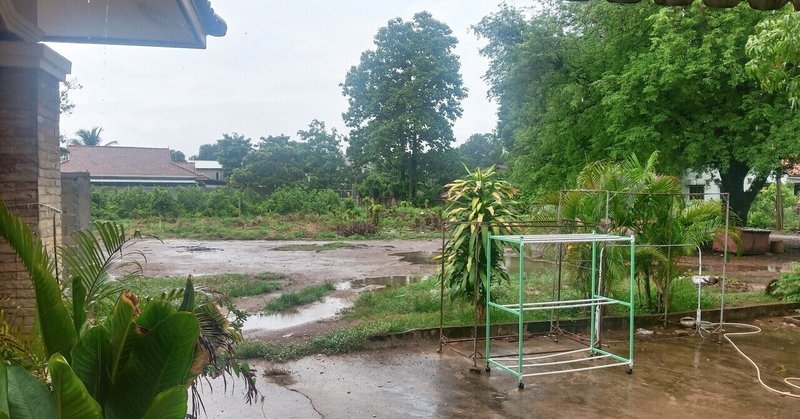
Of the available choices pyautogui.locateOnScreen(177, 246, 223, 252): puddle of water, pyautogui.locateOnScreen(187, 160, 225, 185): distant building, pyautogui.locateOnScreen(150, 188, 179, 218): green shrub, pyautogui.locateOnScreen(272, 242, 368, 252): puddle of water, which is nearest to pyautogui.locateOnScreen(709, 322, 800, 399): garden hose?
pyautogui.locateOnScreen(272, 242, 368, 252): puddle of water

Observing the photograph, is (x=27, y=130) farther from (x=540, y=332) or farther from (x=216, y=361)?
(x=540, y=332)

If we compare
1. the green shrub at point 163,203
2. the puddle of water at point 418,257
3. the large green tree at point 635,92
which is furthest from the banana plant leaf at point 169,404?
the green shrub at point 163,203

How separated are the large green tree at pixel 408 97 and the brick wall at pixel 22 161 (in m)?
25.1

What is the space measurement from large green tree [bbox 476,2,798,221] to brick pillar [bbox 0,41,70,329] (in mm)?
12054

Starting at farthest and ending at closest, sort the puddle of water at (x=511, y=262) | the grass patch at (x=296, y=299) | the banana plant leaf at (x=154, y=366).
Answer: the puddle of water at (x=511, y=262)
the grass patch at (x=296, y=299)
the banana plant leaf at (x=154, y=366)

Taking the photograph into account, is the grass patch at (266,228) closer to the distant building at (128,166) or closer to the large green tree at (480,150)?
the large green tree at (480,150)

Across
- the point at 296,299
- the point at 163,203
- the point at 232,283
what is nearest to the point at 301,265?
the point at 232,283

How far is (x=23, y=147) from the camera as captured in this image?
444 centimetres

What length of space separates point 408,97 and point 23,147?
25707 mm

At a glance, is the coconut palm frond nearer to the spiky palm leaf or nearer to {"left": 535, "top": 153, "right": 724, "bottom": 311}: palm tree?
the spiky palm leaf

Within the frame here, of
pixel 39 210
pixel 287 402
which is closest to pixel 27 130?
pixel 39 210

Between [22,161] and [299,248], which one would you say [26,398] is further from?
[299,248]

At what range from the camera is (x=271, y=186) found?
3045cm

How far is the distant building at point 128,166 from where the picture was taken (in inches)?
1375
